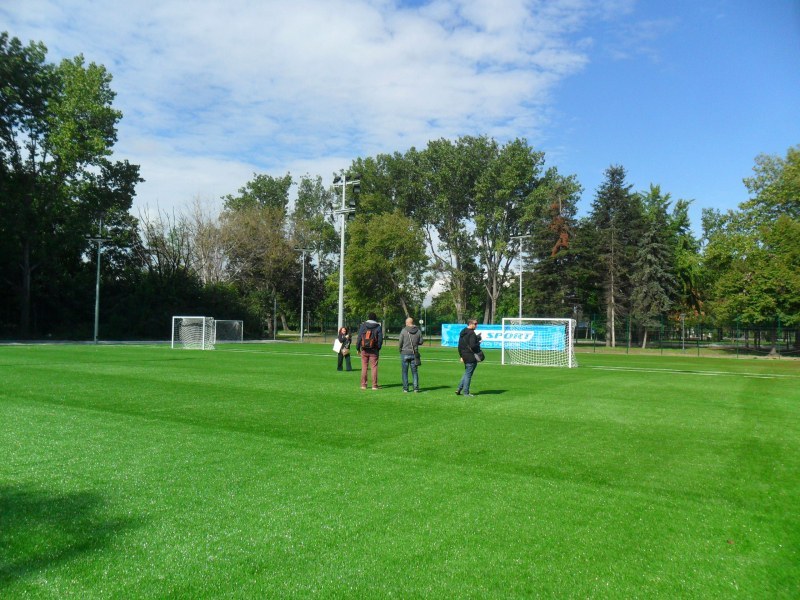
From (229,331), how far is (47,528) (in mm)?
47707

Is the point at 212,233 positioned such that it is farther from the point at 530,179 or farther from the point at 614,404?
the point at 614,404

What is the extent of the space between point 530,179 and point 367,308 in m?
21.3

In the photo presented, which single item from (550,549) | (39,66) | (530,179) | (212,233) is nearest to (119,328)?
(212,233)

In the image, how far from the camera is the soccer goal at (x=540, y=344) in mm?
27278

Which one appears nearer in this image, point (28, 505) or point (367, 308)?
point (28, 505)

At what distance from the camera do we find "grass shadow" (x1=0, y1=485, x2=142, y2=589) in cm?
395

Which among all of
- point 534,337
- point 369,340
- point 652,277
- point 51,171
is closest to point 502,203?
point 652,277

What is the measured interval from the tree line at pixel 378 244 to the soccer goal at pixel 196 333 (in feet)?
38.9

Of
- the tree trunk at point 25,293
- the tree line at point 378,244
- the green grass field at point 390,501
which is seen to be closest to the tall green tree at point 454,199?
the tree line at point 378,244

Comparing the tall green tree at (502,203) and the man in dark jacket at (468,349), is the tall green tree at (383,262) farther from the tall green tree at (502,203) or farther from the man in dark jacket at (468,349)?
the man in dark jacket at (468,349)

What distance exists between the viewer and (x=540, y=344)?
32.3 m

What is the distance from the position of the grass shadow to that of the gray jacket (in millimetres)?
8695

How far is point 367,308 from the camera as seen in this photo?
57.8m

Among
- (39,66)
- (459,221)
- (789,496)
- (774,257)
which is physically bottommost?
(789,496)
